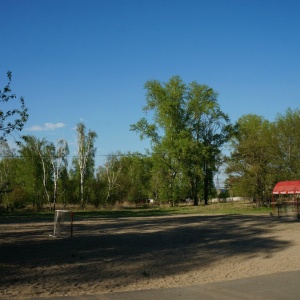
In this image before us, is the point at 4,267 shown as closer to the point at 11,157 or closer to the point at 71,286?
the point at 71,286

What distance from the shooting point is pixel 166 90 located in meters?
57.6

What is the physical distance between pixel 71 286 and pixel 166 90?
5079 cm

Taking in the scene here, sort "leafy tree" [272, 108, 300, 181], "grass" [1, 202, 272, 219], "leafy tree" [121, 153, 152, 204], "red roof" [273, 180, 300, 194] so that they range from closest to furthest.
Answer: "red roof" [273, 180, 300, 194] < "grass" [1, 202, 272, 219] < "leafy tree" [272, 108, 300, 181] < "leafy tree" [121, 153, 152, 204]

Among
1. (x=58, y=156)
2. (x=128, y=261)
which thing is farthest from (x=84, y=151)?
(x=128, y=261)

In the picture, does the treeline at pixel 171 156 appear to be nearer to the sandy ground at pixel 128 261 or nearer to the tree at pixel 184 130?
the tree at pixel 184 130

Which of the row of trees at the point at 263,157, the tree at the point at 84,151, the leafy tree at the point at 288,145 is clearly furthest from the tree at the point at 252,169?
the tree at the point at 84,151

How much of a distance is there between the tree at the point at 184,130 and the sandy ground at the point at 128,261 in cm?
3738

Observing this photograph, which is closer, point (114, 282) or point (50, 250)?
point (114, 282)

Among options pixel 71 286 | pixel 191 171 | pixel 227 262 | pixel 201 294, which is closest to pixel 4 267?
pixel 71 286

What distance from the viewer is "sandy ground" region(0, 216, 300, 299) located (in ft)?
27.9

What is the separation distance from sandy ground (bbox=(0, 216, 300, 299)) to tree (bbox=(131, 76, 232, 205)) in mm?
37379

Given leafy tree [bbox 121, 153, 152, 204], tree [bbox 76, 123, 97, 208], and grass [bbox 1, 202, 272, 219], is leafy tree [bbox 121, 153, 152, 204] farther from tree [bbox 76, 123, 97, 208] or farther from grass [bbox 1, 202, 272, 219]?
grass [bbox 1, 202, 272, 219]

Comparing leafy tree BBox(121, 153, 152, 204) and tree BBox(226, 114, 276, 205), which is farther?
leafy tree BBox(121, 153, 152, 204)

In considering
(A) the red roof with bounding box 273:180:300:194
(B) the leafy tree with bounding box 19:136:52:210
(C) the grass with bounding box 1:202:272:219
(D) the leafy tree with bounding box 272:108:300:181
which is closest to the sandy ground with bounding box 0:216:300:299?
(A) the red roof with bounding box 273:180:300:194
